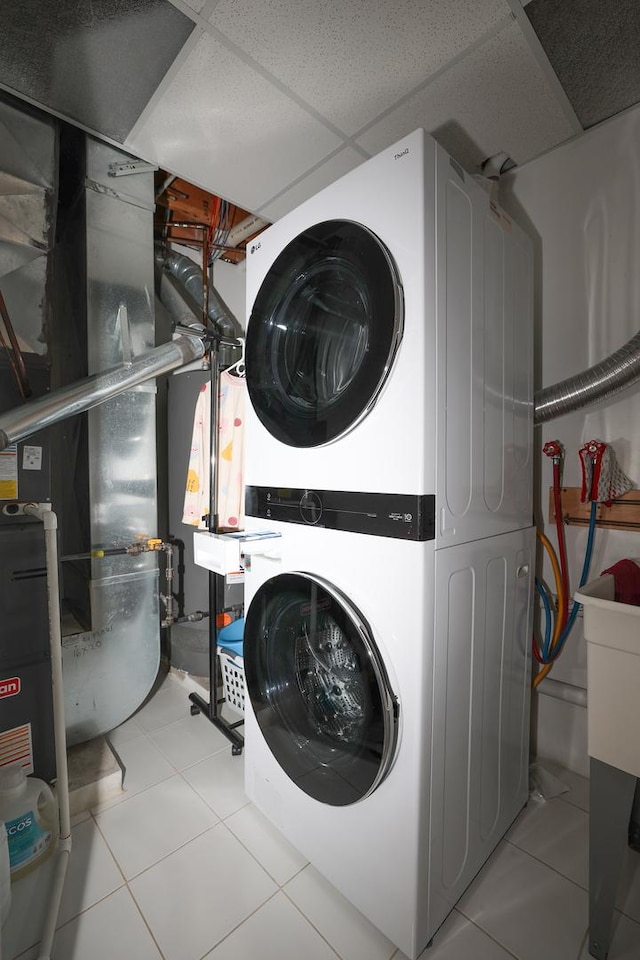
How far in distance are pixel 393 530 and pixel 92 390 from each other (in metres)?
1.34

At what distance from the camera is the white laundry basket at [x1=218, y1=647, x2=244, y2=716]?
2031 mm

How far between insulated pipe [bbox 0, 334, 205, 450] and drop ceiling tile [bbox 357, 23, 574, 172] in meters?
1.14

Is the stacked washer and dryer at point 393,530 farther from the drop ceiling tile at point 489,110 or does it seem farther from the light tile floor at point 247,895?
the drop ceiling tile at point 489,110

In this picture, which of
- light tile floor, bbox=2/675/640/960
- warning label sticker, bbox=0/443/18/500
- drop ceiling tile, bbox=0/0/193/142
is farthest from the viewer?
warning label sticker, bbox=0/443/18/500

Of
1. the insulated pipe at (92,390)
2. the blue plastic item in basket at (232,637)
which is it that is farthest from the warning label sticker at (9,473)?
the blue plastic item in basket at (232,637)

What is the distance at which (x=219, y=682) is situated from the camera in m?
2.27

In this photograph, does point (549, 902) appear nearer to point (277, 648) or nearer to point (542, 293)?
point (277, 648)

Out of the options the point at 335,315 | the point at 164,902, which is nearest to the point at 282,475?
the point at 335,315

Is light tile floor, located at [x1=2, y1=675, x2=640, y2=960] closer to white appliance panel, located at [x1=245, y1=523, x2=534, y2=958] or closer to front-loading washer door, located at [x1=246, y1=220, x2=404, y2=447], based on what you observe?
white appliance panel, located at [x1=245, y1=523, x2=534, y2=958]

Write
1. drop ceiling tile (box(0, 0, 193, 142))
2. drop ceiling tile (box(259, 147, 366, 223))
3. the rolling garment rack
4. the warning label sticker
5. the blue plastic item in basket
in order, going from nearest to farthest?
drop ceiling tile (box(0, 0, 193, 142))
the warning label sticker
drop ceiling tile (box(259, 147, 366, 223))
the rolling garment rack
the blue plastic item in basket

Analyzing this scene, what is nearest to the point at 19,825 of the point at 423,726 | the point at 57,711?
the point at 57,711

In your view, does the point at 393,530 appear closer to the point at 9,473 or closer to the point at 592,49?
the point at 9,473

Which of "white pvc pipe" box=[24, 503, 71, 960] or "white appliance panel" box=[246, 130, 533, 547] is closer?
"white appliance panel" box=[246, 130, 533, 547]

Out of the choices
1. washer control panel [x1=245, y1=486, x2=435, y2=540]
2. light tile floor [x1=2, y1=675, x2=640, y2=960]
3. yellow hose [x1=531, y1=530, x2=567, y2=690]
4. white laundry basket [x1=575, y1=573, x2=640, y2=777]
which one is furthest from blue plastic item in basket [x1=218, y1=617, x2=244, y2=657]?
white laundry basket [x1=575, y1=573, x2=640, y2=777]
